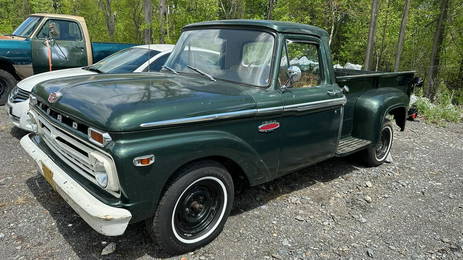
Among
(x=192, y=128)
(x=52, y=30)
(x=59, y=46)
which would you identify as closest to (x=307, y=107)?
(x=192, y=128)

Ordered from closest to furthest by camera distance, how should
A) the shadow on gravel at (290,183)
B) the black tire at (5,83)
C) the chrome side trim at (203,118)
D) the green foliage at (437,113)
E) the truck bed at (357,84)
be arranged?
the chrome side trim at (203,118) → the shadow on gravel at (290,183) → the truck bed at (357,84) → the black tire at (5,83) → the green foliage at (437,113)

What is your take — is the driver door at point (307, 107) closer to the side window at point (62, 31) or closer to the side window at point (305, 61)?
the side window at point (305, 61)

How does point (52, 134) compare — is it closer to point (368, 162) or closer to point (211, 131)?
point (211, 131)

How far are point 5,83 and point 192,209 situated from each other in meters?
6.60

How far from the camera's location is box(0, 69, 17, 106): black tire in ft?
23.6

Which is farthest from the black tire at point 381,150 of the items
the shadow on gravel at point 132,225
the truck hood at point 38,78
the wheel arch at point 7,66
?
the wheel arch at point 7,66

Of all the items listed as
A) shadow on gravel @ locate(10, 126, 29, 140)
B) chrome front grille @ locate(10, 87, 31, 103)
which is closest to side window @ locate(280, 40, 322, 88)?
chrome front grille @ locate(10, 87, 31, 103)

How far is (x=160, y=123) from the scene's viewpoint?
248 cm

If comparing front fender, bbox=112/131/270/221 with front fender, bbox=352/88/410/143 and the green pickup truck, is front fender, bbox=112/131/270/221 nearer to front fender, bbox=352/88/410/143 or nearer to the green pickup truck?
the green pickup truck

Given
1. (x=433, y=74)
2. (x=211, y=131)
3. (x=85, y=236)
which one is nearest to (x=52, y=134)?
(x=85, y=236)

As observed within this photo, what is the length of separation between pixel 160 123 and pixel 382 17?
77.5ft

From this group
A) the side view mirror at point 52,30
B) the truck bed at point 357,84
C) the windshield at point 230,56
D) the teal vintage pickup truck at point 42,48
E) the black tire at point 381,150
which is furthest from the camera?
the side view mirror at point 52,30

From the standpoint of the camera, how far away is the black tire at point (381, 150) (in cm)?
516

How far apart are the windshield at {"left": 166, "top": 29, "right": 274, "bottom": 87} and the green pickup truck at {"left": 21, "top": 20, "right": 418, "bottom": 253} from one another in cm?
1
